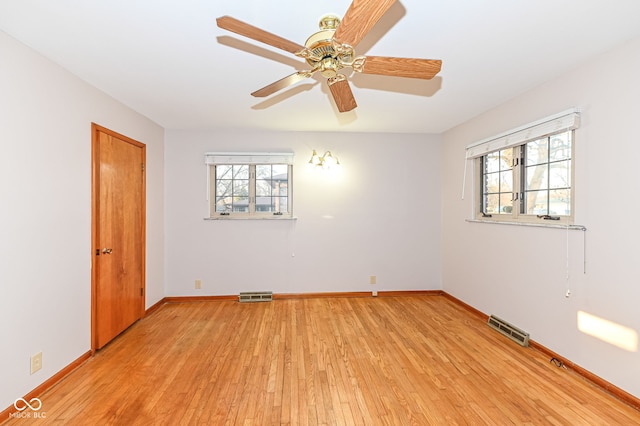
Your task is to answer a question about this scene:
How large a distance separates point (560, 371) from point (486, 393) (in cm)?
80

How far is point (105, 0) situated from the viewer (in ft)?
5.35

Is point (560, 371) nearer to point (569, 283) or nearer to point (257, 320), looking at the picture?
point (569, 283)

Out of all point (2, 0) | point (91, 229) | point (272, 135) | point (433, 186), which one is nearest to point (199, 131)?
point (272, 135)

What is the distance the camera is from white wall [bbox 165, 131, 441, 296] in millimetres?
4301

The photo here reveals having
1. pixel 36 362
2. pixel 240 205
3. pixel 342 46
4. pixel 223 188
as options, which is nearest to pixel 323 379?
pixel 36 362

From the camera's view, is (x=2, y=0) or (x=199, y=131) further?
(x=199, y=131)

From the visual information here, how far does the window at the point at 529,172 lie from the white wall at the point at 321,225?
3.11 ft

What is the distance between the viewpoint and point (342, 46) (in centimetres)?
148

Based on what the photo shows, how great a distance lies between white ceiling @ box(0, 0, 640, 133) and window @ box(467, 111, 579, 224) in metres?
0.45

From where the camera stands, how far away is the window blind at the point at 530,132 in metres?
2.43

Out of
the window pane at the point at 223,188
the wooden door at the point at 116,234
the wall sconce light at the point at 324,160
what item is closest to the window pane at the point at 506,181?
the wall sconce light at the point at 324,160

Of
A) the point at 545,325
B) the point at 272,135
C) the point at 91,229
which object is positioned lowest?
the point at 545,325

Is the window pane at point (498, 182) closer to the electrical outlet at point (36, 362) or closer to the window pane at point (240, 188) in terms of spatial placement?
the window pane at point (240, 188)

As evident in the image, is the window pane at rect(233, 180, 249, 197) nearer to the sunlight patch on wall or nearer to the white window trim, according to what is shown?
the white window trim
